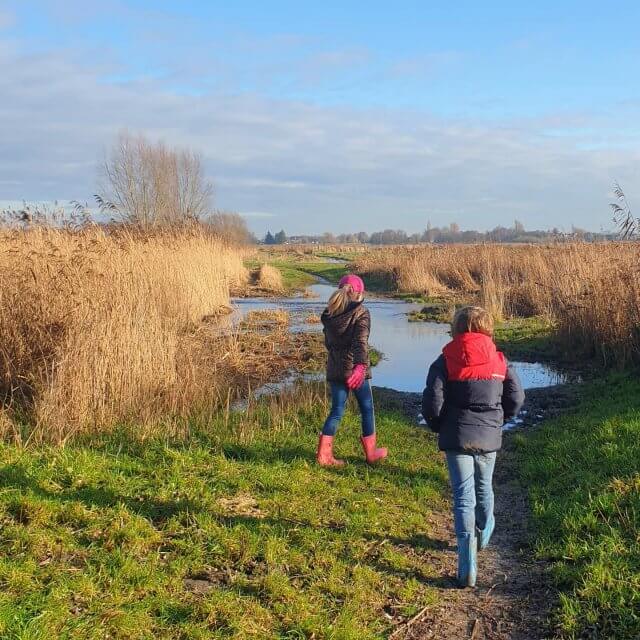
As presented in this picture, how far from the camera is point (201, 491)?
5.33m

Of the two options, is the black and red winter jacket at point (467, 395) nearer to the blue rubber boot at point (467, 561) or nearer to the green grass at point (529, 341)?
the blue rubber boot at point (467, 561)

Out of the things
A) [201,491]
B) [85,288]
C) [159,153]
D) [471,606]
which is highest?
[159,153]

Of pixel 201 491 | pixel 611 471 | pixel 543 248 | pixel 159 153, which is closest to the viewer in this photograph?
pixel 201 491

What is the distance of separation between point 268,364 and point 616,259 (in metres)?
7.03

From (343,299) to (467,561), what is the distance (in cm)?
276

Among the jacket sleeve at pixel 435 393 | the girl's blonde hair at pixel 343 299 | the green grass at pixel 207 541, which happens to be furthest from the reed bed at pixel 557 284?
the jacket sleeve at pixel 435 393

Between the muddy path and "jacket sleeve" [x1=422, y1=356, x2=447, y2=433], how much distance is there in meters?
1.14

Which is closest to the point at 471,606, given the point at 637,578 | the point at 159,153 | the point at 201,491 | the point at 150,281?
the point at 637,578

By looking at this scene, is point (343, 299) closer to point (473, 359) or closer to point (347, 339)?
point (347, 339)

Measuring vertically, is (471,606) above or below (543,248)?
below

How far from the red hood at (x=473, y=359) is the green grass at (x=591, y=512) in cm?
142

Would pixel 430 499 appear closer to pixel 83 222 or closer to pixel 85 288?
pixel 85 288

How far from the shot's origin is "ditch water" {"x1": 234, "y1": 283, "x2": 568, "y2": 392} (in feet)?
38.6

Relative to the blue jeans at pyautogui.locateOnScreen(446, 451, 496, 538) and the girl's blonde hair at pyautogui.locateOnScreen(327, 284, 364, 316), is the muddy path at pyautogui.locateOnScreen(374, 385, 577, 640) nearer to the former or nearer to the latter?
the blue jeans at pyautogui.locateOnScreen(446, 451, 496, 538)
